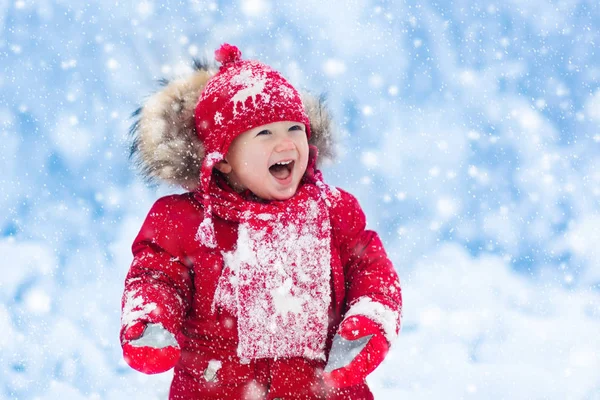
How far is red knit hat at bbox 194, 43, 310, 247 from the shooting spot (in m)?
1.56

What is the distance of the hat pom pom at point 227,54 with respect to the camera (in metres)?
1.71

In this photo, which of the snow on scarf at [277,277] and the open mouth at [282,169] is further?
the open mouth at [282,169]

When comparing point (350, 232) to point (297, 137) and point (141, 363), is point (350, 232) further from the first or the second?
point (141, 363)

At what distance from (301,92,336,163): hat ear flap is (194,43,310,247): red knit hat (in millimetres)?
93

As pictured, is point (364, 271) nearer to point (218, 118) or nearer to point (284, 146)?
point (284, 146)

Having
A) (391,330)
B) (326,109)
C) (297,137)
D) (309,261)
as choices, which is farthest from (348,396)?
(326,109)

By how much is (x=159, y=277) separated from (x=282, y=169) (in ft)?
1.22

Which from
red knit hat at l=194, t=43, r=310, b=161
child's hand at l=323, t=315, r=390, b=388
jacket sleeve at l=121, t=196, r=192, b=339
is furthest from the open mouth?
child's hand at l=323, t=315, r=390, b=388

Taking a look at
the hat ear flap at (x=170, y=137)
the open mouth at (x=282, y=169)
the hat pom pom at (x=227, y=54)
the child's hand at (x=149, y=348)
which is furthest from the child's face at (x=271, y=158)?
the child's hand at (x=149, y=348)

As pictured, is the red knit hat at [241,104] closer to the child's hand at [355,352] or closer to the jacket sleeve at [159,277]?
the jacket sleeve at [159,277]

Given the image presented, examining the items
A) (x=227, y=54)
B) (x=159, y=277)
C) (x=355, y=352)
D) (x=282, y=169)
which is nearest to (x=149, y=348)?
(x=159, y=277)

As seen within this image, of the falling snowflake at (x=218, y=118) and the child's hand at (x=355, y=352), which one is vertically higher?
the falling snowflake at (x=218, y=118)

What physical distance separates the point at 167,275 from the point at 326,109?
60 cm

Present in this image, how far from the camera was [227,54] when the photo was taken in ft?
5.62
